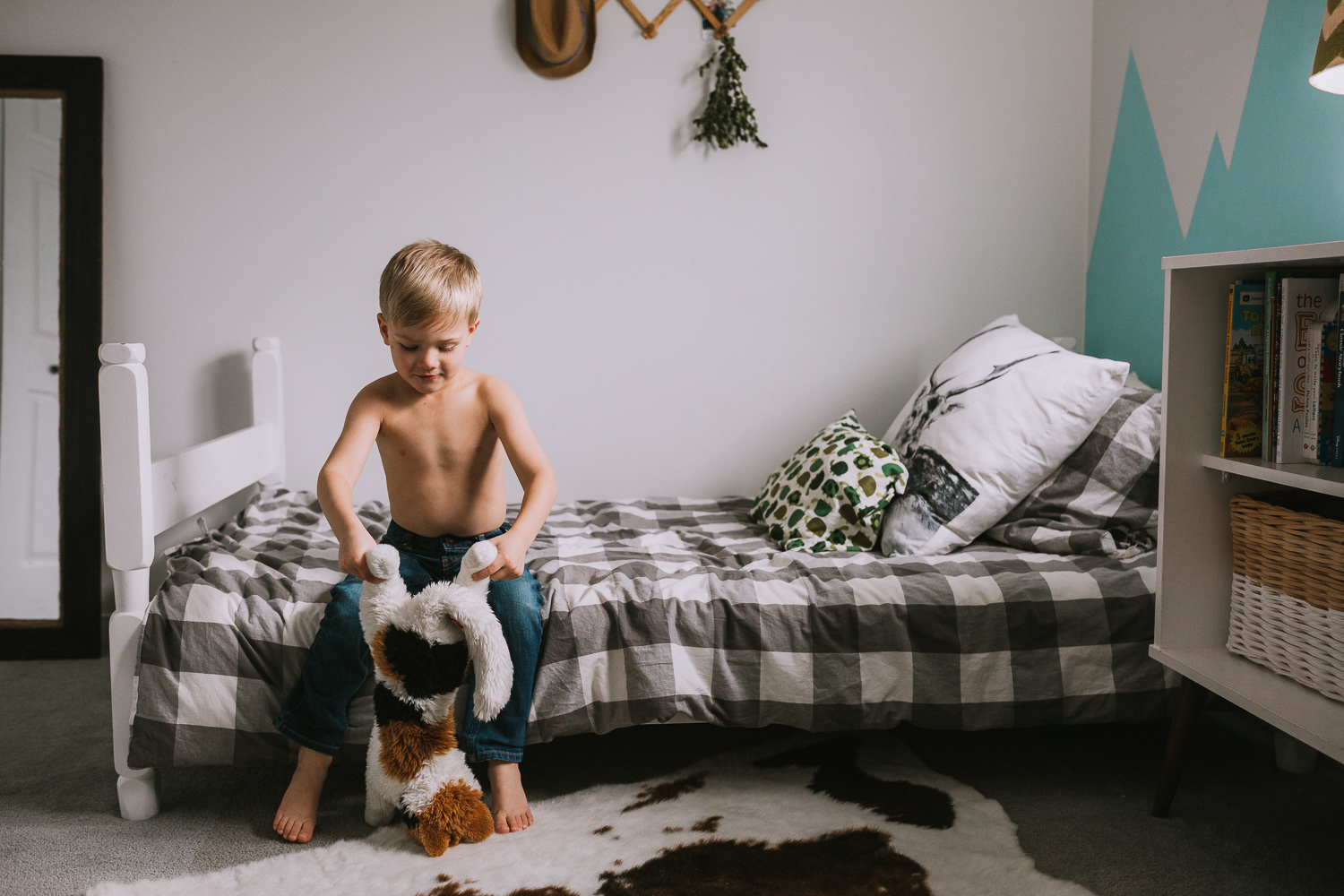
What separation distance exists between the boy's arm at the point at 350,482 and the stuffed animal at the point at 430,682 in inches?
1.5

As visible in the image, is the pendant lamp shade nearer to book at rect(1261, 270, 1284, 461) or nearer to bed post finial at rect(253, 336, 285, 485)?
book at rect(1261, 270, 1284, 461)

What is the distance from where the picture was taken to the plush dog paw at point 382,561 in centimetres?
126

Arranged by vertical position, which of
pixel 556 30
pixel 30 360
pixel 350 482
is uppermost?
pixel 556 30

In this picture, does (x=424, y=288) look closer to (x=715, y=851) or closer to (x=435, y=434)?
(x=435, y=434)

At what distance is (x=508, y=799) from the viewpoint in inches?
53.2

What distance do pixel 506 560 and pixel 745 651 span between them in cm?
40

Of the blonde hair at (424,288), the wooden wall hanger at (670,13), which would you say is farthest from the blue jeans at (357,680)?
the wooden wall hanger at (670,13)

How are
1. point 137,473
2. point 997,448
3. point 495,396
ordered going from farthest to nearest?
point 997,448 → point 495,396 → point 137,473

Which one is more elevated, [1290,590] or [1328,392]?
[1328,392]

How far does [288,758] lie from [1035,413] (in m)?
1.40

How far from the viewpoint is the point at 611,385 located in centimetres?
225

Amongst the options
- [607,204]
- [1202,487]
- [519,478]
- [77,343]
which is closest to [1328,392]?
[1202,487]

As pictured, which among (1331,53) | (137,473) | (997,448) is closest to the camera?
(1331,53)

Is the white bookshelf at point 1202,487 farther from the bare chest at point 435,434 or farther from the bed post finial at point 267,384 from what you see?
the bed post finial at point 267,384
